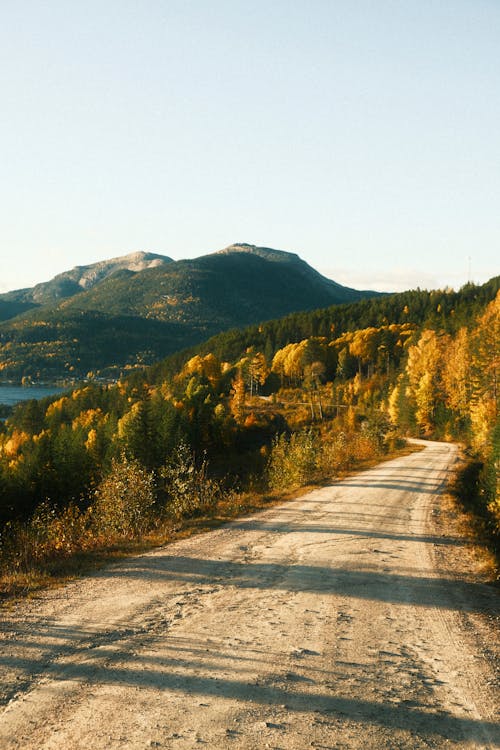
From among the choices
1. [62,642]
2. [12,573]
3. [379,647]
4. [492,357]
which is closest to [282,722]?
[379,647]

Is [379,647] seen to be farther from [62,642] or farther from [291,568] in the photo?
[62,642]

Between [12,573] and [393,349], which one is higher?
[393,349]

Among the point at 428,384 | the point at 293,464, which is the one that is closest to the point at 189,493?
the point at 293,464

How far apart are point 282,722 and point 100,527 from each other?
33.3 ft

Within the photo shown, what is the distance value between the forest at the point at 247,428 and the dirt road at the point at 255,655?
11.5 feet

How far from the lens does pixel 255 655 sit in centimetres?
643

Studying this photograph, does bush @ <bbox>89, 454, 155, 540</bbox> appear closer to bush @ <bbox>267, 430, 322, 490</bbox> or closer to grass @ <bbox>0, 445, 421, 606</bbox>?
grass @ <bbox>0, 445, 421, 606</bbox>

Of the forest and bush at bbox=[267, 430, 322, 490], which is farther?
bush at bbox=[267, 430, 322, 490]

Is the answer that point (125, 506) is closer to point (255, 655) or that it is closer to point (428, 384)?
point (255, 655)

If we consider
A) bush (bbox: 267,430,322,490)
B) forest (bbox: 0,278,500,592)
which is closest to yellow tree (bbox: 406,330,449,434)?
forest (bbox: 0,278,500,592)

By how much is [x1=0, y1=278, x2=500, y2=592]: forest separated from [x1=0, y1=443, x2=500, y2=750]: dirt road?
349 centimetres

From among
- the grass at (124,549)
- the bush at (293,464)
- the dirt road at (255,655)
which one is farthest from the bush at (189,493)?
the bush at (293,464)

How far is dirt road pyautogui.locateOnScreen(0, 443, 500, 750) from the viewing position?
488cm

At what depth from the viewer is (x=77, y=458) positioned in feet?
222
